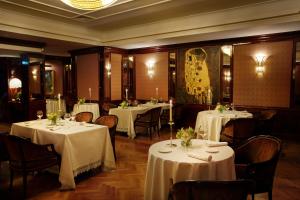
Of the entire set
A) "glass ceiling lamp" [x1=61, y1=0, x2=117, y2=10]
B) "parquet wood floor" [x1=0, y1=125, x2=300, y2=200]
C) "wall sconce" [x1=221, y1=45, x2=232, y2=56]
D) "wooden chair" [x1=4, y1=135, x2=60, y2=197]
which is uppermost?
"glass ceiling lamp" [x1=61, y1=0, x2=117, y2=10]

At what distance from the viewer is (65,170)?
10.9 ft

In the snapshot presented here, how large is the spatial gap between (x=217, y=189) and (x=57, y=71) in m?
12.8

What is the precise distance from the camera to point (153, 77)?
28.6 ft

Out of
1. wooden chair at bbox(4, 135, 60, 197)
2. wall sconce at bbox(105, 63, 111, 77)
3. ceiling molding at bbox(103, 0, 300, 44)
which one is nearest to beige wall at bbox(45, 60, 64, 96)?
wall sconce at bbox(105, 63, 111, 77)

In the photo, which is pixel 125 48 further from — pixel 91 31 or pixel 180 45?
pixel 180 45

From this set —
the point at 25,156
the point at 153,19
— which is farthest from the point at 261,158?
the point at 153,19

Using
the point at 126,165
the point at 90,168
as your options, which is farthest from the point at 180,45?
the point at 90,168

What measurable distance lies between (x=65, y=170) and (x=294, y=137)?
5.62 meters

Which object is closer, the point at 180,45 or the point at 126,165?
the point at 126,165

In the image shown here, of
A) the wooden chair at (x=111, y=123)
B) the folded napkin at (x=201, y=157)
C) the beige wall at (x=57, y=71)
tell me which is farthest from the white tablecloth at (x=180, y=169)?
the beige wall at (x=57, y=71)

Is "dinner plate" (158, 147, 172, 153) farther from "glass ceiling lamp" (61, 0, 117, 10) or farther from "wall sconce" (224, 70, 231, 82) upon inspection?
"wall sconce" (224, 70, 231, 82)

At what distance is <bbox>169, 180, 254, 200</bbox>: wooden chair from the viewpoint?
163cm

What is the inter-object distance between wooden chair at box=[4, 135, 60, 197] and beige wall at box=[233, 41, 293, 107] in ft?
17.9

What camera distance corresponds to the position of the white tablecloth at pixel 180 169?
2189mm
